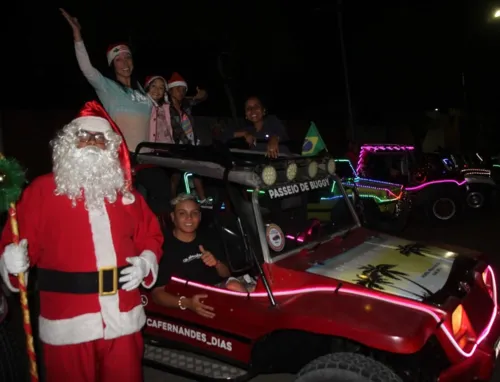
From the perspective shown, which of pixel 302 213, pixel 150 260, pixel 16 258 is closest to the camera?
pixel 16 258

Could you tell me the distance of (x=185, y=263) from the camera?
3855 mm

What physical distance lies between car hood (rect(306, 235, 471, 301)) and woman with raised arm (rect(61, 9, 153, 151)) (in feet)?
7.53

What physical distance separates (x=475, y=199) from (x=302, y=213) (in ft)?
32.4

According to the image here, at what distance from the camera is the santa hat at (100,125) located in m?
2.92

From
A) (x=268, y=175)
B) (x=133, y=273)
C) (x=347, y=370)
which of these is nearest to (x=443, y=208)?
(x=268, y=175)

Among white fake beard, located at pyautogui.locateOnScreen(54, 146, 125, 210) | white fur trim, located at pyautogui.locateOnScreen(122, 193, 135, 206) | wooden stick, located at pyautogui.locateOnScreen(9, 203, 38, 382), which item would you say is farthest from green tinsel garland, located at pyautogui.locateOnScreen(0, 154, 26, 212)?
white fur trim, located at pyautogui.locateOnScreen(122, 193, 135, 206)

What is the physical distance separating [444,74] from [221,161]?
23931 millimetres

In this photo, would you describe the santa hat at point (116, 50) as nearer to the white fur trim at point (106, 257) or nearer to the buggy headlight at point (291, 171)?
the buggy headlight at point (291, 171)

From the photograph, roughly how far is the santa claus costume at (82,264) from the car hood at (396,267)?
48.6 inches

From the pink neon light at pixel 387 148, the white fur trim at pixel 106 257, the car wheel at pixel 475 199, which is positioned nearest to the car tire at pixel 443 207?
the car wheel at pixel 475 199

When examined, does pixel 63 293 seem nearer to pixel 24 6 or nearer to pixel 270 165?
pixel 270 165

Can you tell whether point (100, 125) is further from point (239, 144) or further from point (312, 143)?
point (312, 143)

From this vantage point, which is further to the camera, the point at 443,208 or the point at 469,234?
the point at 443,208

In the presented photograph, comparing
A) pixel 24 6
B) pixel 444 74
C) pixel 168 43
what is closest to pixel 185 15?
pixel 168 43
